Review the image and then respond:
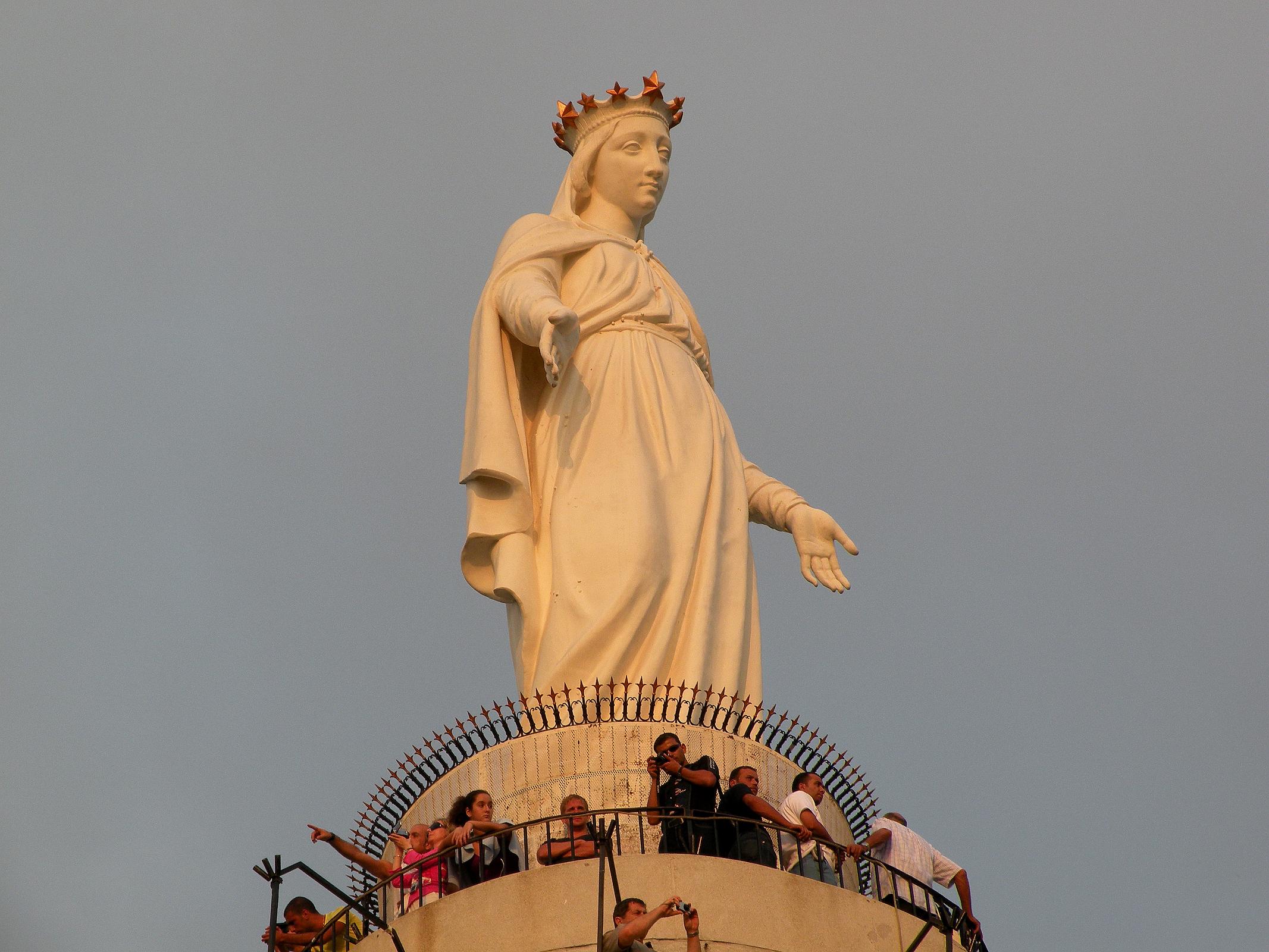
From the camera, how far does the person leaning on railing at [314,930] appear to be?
51.3 ft

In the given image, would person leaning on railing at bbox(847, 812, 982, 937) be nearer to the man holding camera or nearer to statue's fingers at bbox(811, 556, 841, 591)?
the man holding camera

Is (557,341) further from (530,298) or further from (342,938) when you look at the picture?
(342,938)

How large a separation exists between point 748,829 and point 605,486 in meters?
4.20

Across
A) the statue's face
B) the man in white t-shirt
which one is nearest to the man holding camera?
the man in white t-shirt

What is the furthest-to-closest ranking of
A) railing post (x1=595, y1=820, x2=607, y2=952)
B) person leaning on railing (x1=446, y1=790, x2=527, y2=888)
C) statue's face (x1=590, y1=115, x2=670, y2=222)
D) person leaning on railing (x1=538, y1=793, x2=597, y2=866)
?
statue's face (x1=590, y1=115, x2=670, y2=222)
person leaning on railing (x1=446, y1=790, x2=527, y2=888)
person leaning on railing (x1=538, y1=793, x2=597, y2=866)
railing post (x1=595, y1=820, x2=607, y2=952)

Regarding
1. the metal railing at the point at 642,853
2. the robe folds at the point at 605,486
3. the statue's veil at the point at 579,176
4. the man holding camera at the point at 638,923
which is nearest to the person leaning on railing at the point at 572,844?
the metal railing at the point at 642,853

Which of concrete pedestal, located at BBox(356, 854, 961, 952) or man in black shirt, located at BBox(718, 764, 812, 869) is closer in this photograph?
concrete pedestal, located at BBox(356, 854, 961, 952)

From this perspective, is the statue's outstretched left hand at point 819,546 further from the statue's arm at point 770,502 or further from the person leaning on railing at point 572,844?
the person leaning on railing at point 572,844

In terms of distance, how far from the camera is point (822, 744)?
17438 mm

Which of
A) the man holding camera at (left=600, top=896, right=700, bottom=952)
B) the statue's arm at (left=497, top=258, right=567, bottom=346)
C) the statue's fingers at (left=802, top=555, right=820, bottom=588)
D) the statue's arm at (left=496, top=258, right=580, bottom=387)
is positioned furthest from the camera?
the statue's fingers at (left=802, top=555, right=820, bottom=588)

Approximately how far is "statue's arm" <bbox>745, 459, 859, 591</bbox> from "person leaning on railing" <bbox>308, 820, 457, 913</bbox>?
479 centimetres

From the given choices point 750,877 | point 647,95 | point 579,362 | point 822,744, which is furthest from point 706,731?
A: point 647,95

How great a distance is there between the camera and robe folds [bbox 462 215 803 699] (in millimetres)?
18266

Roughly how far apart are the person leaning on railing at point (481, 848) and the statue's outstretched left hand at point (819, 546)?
508cm
